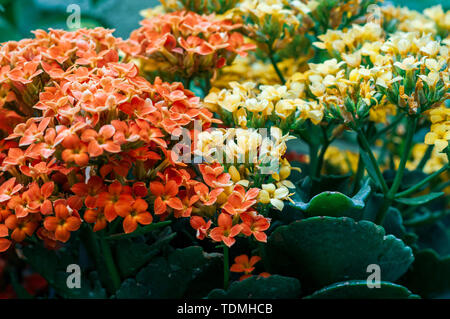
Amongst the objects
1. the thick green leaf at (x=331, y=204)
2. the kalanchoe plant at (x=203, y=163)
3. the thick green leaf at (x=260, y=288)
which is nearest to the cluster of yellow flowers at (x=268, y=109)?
the kalanchoe plant at (x=203, y=163)

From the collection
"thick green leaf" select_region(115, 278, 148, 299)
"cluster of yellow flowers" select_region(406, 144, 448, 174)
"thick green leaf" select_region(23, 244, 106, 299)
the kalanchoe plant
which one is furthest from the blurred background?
"thick green leaf" select_region(115, 278, 148, 299)

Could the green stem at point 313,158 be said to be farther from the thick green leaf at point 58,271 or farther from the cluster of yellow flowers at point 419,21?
the thick green leaf at point 58,271

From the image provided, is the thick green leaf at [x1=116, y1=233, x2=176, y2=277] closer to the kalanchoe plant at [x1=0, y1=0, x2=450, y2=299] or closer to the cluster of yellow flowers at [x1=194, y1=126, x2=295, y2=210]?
the kalanchoe plant at [x1=0, y1=0, x2=450, y2=299]

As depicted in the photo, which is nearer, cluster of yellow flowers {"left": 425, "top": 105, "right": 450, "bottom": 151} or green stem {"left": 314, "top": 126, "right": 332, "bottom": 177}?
cluster of yellow flowers {"left": 425, "top": 105, "right": 450, "bottom": 151}

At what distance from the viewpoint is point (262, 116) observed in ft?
2.12

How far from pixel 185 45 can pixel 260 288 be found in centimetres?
40

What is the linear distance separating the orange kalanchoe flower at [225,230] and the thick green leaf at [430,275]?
42 centimetres

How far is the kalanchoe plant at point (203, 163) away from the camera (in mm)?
542

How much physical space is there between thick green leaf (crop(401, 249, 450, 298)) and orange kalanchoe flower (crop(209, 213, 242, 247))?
16.7 inches

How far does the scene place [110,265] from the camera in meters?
0.65

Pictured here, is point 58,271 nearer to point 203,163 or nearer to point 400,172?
point 203,163

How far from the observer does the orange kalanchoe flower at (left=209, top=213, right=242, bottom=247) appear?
537 mm

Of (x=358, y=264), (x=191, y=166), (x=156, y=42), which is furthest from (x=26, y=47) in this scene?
(x=358, y=264)
